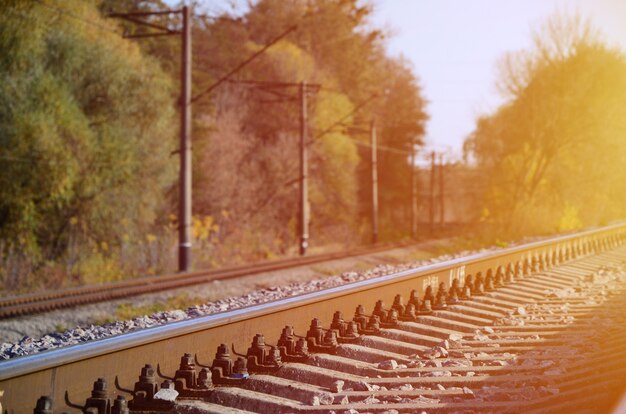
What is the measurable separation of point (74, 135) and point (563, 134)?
22.4 m

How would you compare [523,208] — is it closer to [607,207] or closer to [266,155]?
[607,207]

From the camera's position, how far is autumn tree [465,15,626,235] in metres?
34.0

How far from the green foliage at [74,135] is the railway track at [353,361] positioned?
13.5 metres

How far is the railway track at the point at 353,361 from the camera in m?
3.83

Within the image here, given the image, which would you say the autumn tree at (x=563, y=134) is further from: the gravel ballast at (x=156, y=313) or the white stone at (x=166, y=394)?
the white stone at (x=166, y=394)

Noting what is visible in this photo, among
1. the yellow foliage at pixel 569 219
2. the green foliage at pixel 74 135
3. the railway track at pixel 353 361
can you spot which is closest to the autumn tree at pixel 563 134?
the yellow foliage at pixel 569 219

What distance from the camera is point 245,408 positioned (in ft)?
13.3

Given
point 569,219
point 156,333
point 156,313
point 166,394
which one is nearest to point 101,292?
point 156,313

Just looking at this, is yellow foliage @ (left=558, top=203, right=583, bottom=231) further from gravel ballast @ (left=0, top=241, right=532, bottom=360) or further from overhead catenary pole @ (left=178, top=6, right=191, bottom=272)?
overhead catenary pole @ (left=178, top=6, right=191, bottom=272)

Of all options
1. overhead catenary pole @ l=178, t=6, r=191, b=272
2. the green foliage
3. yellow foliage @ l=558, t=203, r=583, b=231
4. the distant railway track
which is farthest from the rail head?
yellow foliage @ l=558, t=203, r=583, b=231

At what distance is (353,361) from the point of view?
5039mm

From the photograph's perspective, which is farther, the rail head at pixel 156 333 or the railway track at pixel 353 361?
the railway track at pixel 353 361

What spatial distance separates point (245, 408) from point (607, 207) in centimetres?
3571

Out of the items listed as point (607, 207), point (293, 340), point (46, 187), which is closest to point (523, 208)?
point (607, 207)
